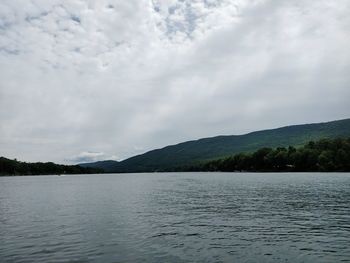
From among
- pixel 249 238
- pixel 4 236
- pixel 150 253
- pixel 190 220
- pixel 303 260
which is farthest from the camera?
pixel 190 220

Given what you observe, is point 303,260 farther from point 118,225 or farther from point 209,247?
point 118,225

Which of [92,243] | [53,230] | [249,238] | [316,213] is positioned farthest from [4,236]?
[316,213]

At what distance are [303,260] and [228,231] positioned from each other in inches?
483

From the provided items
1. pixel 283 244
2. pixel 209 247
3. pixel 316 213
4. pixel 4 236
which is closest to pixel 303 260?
pixel 283 244

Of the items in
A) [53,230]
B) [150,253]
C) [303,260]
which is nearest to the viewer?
[303,260]

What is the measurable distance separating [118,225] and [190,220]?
30.7 ft

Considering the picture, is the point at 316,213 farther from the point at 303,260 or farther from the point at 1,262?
the point at 1,262

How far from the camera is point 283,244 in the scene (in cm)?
3095

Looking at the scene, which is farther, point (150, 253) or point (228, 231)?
point (228, 231)

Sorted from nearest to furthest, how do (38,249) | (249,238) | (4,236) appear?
(38,249) < (249,238) < (4,236)

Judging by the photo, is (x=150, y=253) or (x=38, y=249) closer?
(x=150, y=253)

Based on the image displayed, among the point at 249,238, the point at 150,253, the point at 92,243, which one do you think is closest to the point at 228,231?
the point at 249,238

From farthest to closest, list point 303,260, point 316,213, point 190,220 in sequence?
point 316,213, point 190,220, point 303,260

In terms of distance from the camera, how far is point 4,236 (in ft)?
121
